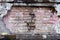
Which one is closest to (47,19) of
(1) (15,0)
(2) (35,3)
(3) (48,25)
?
(3) (48,25)

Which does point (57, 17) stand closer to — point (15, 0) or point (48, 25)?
point (48, 25)

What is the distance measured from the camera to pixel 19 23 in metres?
3.46

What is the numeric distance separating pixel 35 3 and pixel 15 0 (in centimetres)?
32

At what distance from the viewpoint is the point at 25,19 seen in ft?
11.4

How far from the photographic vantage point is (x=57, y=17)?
→ 3473 mm

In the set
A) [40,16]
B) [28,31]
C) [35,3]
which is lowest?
[28,31]

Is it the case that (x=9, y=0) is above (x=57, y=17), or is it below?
above

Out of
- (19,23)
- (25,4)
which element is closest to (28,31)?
(19,23)

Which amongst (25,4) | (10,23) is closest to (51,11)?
(25,4)

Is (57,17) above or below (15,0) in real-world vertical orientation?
below

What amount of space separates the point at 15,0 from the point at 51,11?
607 mm

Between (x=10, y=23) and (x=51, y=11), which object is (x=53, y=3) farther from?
(x=10, y=23)

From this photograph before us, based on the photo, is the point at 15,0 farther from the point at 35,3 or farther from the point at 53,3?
the point at 53,3

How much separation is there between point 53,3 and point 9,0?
2.32 feet
